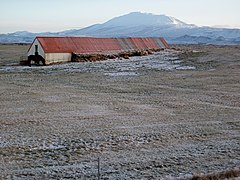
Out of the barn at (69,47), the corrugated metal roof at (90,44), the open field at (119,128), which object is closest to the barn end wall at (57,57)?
the barn at (69,47)

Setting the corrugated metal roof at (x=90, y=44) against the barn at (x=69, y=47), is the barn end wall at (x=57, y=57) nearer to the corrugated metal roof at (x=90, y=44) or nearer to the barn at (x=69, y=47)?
the barn at (x=69, y=47)

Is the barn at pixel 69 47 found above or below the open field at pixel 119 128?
above

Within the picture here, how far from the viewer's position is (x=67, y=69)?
908 inches

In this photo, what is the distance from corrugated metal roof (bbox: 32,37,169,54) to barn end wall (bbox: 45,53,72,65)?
26 centimetres

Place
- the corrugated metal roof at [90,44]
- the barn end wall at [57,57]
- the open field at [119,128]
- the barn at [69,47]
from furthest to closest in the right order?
the corrugated metal roof at [90,44] → the barn at [69,47] → the barn end wall at [57,57] → the open field at [119,128]

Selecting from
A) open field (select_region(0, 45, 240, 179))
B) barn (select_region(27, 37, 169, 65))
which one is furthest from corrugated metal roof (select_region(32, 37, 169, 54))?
open field (select_region(0, 45, 240, 179))

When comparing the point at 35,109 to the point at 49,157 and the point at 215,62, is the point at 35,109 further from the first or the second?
the point at 215,62

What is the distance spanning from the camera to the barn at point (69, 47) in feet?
88.1

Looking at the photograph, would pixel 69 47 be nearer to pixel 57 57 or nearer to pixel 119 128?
pixel 57 57

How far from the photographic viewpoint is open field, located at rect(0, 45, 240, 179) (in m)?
6.39

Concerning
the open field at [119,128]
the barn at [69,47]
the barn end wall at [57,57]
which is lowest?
the open field at [119,128]

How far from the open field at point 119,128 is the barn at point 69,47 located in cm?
956

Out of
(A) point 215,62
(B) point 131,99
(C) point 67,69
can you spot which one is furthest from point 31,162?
(A) point 215,62

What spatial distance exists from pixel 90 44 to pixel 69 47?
3.78 meters
